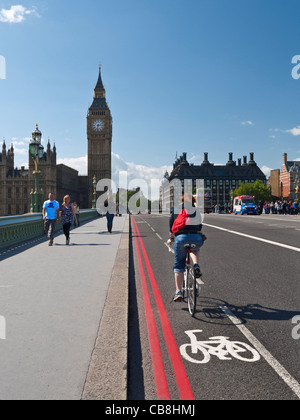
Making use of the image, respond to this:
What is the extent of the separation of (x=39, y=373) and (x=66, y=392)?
0.42 metres

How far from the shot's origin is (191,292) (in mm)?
5164

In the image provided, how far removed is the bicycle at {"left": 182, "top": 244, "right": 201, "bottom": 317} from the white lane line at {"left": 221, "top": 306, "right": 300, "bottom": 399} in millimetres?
510

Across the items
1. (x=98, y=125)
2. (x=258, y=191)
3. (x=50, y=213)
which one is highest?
(x=98, y=125)

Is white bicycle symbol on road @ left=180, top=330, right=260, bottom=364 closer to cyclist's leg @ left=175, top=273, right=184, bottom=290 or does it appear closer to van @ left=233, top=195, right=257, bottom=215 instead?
cyclist's leg @ left=175, top=273, right=184, bottom=290

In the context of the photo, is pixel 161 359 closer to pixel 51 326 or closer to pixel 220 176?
pixel 51 326

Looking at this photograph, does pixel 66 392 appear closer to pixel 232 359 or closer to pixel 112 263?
pixel 232 359

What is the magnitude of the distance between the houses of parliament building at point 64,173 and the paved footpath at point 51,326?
105047 millimetres

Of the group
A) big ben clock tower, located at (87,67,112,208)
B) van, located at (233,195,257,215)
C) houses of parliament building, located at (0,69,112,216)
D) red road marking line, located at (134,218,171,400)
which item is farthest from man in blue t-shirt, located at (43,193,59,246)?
big ben clock tower, located at (87,67,112,208)

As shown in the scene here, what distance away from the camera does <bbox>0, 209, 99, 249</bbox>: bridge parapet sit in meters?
11.9

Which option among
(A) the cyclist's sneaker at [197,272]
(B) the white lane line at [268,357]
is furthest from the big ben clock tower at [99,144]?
(B) the white lane line at [268,357]

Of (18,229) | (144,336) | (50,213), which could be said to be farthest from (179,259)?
(18,229)

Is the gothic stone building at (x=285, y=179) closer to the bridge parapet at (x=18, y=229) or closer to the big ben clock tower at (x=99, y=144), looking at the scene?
the big ben clock tower at (x=99, y=144)

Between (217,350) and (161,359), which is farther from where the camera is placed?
(217,350)

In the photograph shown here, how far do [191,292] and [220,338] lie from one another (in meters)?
1.07
